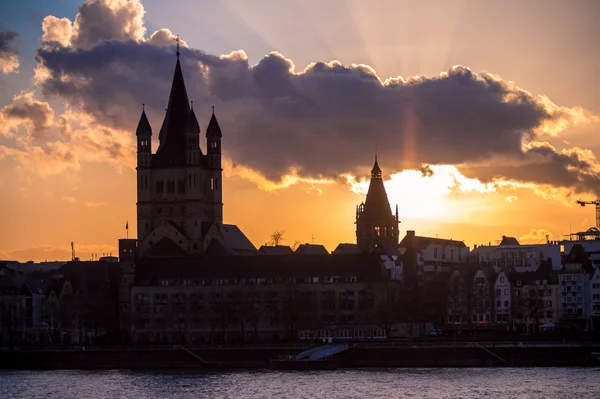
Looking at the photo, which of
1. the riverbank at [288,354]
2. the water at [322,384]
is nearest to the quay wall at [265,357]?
the riverbank at [288,354]

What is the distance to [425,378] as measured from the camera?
481ft

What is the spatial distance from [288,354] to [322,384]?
2782cm

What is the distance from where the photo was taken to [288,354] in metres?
170

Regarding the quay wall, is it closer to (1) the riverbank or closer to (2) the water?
(1) the riverbank

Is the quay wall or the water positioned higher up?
the quay wall

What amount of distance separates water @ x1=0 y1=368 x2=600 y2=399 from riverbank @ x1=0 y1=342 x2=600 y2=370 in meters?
5.20

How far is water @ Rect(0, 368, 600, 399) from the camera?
13125 centimetres

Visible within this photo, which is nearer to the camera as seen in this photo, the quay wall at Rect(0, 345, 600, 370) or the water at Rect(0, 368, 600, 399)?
the water at Rect(0, 368, 600, 399)

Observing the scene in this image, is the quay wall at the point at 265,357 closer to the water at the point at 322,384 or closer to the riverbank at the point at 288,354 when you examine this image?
the riverbank at the point at 288,354

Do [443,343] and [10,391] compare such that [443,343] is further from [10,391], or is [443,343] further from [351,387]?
[10,391]

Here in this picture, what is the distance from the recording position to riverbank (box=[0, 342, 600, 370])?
159375mm

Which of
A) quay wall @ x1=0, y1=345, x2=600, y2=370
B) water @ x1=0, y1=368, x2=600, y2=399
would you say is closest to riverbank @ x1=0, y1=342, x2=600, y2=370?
quay wall @ x1=0, y1=345, x2=600, y2=370

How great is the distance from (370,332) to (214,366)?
3102 cm

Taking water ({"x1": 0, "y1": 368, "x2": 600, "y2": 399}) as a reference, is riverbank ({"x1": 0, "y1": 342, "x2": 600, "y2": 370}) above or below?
above
